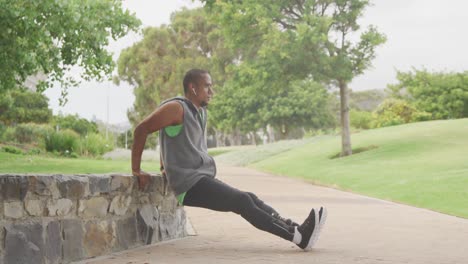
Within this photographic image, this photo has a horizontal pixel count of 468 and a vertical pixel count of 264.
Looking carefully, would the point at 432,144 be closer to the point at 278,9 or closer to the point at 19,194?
the point at 278,9

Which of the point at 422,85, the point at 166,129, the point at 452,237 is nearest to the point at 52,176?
the point at 166,129

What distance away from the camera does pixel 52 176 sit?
207 inches

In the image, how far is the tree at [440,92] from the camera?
48.2 metres

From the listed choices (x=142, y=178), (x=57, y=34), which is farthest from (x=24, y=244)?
(x=57, y=34)

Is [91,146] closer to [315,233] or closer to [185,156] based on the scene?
[185,156]

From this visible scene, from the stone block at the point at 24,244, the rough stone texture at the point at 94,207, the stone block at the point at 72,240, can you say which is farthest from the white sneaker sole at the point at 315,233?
the stone block at the point at 24,244

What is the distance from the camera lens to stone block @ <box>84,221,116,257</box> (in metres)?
5.66

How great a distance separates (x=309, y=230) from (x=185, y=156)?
4.22 ft

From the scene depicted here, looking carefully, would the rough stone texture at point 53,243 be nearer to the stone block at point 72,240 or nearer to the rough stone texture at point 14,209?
the stone block at point 72,240

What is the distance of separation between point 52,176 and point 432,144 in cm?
2350

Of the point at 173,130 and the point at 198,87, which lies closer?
the point at 173,130

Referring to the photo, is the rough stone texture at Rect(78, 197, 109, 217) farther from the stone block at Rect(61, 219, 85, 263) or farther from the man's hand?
the man's hand

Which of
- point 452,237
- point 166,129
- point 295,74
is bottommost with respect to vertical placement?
point 452,237

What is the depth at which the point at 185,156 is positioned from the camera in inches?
236
